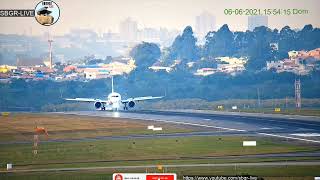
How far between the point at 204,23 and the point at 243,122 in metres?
10.9

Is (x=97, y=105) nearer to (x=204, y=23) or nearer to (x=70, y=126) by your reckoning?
(x=70, y=126)

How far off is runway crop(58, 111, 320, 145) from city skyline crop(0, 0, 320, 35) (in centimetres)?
820

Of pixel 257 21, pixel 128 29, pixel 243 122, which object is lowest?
pixel 243 122

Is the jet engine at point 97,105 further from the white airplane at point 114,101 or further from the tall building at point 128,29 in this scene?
the tall building at point 128,29

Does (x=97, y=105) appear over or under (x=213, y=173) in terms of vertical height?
over

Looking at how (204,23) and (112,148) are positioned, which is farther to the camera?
(204,23)

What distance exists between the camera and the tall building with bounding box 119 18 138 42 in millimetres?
64875

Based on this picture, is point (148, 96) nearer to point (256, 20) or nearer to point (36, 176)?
point (256, 20)

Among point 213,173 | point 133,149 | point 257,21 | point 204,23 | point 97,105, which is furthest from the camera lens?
point 257,21

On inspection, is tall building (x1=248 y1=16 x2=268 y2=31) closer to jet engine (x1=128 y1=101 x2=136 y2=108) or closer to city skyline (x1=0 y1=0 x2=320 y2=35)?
city skyline (x1=0 y1=0 x2=320 y2=35)

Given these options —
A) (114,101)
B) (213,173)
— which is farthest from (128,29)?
(213,173)

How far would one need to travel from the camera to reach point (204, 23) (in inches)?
2707

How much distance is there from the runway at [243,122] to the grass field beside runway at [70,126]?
179cm

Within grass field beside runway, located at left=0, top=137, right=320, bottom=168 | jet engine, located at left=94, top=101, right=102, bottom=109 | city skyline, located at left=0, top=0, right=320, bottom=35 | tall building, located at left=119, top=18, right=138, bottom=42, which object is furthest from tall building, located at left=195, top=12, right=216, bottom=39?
grass field beside runway, located at left=0, top=137, right=320, bottom=168
